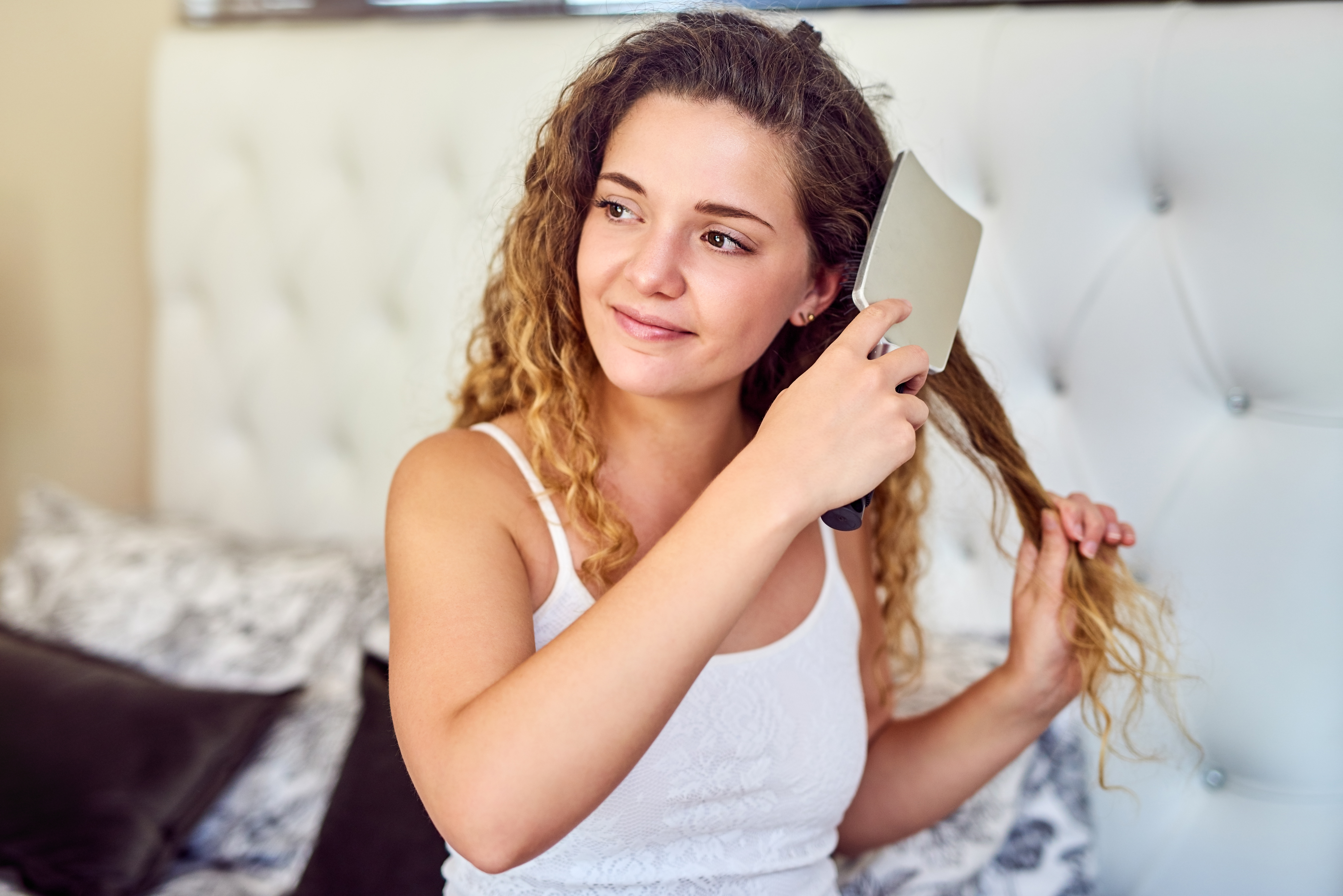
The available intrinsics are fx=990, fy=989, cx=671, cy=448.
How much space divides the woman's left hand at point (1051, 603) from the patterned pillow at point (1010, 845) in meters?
0.15

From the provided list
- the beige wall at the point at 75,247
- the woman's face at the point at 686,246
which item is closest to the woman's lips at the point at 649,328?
the woman's face at the point at 686,246

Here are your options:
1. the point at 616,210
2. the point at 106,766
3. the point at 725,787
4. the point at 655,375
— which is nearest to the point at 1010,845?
the point at 725,787

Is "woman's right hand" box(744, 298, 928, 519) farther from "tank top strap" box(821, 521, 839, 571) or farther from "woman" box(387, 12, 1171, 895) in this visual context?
"tank top strap" box(821, 521, 839, 571)

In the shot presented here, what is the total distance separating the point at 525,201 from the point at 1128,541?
27.8 inches

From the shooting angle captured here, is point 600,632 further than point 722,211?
No

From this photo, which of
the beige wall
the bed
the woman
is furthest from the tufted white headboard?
the beige wall

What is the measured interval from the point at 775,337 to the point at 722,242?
0.20 m

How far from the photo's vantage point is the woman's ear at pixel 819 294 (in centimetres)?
98

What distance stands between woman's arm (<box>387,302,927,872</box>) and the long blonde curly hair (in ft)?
0.62

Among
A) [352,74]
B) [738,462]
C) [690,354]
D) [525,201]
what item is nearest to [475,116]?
[352,74]

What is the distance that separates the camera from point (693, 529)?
655 millimetres

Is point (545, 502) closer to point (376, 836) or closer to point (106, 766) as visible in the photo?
point (376, 836)

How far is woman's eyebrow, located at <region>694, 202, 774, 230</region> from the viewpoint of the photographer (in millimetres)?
847

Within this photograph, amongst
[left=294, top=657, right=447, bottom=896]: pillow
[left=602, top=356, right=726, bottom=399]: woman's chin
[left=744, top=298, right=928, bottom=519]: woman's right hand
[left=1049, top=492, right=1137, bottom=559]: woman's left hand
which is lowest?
[left=294, top=657, right=447, bottom=896]: pillow
